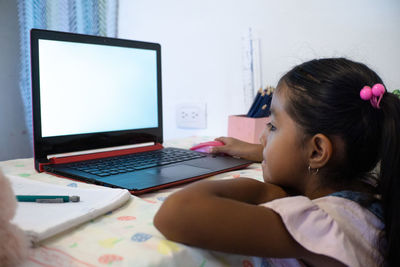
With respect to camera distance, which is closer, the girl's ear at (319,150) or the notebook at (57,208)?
the notebook at (57,208)

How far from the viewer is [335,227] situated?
390mm

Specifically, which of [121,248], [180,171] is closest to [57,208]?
[121,248]

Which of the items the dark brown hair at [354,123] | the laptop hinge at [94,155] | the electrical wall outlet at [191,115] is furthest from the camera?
the electrical wall outlet at [191,115]

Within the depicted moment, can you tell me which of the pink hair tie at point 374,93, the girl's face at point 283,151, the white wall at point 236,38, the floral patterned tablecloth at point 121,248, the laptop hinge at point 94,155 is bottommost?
the floral patterned tablecloth at point 121,248

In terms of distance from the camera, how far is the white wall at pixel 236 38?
0.95m

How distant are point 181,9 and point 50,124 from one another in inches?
29.9

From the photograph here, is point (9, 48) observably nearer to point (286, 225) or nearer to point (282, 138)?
point (282, 138)

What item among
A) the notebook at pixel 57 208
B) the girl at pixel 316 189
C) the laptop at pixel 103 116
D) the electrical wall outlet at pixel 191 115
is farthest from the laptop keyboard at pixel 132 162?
the electrical wall outlet at pixel 191 115

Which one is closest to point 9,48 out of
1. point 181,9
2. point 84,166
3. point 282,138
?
point 181,9

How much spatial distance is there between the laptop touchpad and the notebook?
0.43 feet

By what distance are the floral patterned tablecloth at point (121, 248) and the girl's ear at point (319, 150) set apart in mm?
168

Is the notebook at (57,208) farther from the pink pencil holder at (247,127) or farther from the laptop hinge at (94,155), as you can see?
the pink pencil holder at (247,127)

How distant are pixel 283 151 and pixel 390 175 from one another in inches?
5.7

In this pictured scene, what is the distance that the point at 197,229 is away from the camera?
37cm
